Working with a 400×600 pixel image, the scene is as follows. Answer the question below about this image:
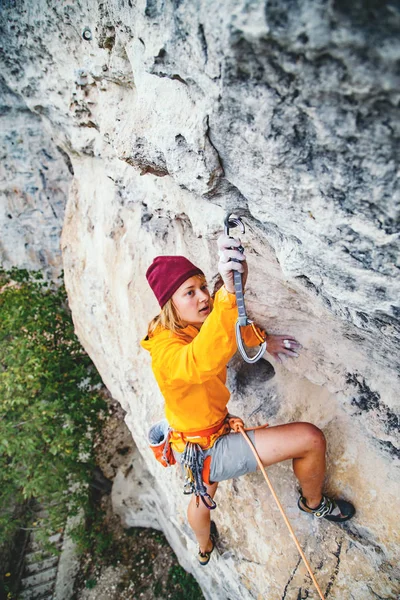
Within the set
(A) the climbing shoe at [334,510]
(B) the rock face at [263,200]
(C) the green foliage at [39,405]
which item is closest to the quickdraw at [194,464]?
(B) the rock face at [263,200]

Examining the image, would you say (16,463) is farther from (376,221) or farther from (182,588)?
(376,221)

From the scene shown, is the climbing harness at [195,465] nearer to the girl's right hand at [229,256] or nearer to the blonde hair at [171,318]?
the blonde hair at [171,318]

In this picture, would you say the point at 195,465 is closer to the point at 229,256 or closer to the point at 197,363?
the point at 197,363

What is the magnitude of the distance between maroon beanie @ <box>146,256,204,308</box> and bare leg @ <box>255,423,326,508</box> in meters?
1.13

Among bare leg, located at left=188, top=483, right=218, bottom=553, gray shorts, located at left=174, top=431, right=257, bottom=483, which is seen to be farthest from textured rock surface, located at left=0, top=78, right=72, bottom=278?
bare leg, located at left=188, top=483, right=218, bottom=553

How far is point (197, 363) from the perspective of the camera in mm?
1934

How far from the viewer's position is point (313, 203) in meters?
1.33

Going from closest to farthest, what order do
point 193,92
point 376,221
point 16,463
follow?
1. point 376,221
2. point 193,92
3. point 16,463

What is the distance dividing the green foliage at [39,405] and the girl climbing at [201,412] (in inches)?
136

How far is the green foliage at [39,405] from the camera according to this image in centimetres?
527

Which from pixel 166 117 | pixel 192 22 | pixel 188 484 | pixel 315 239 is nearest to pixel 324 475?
pixel 188 484

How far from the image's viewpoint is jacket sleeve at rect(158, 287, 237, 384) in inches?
70.0

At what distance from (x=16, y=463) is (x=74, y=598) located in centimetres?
298

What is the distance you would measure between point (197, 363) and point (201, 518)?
173 cm
